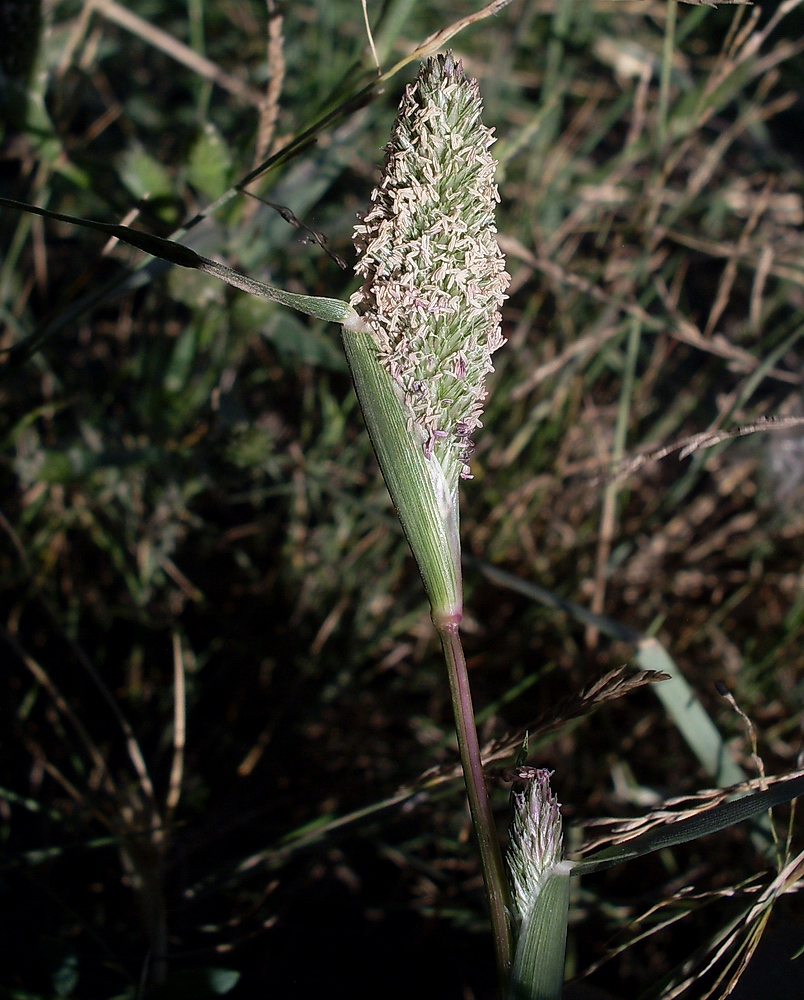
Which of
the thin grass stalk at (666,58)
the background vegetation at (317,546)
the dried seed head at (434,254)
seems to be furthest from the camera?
the thin grass stalk at (666,58)

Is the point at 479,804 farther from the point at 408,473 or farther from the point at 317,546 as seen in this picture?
the point at 317,546

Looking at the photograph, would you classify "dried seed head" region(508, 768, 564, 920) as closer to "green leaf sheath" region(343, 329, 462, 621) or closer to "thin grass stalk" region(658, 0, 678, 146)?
"green leaf sheath" region(343, 329, 462, 621)

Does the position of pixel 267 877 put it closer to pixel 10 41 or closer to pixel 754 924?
pixel 754 924

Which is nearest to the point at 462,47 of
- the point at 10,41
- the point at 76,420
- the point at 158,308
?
the point at 158,308

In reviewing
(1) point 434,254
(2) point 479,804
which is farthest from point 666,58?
(2) point 479,804

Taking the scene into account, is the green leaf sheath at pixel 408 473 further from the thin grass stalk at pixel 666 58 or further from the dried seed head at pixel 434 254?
the thin grass stalk at pixel 666 58

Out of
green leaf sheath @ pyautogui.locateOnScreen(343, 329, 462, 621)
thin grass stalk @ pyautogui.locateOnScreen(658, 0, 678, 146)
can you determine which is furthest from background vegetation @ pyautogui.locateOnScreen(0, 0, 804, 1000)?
green leaf sheath @ pyautogui.locateOnScreen(343, 329, 462, 621)

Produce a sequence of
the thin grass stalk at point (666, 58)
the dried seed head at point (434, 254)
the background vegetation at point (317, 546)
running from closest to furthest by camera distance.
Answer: the dried seed head at point (434, 254)
the background vegetation at point (317, 546)
the thin grass stalk at point (666, 58)

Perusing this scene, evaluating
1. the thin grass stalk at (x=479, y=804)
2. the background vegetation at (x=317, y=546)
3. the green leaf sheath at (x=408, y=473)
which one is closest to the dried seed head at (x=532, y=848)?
the thin grass stalk at (x=479, y=804)
